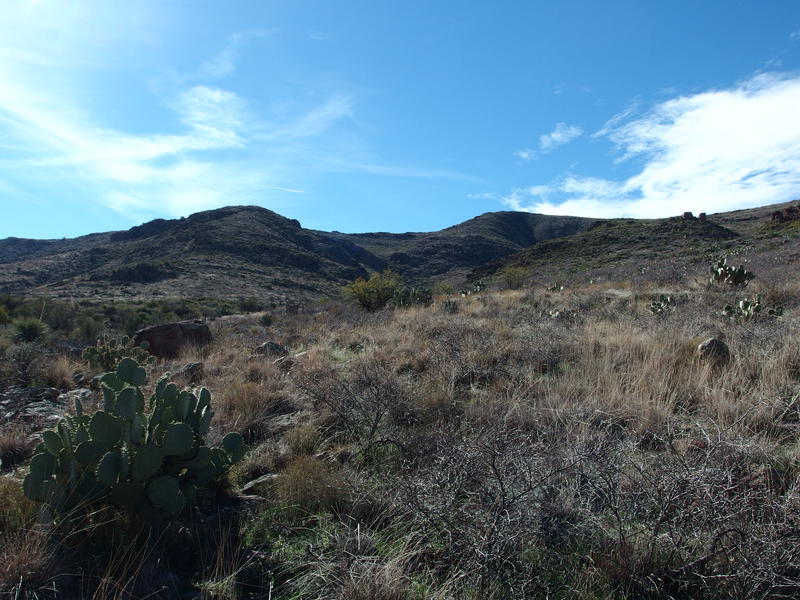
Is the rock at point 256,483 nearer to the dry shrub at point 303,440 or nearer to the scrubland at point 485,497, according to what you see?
the scrubland at point 485,497

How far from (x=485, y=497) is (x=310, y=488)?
110 cm

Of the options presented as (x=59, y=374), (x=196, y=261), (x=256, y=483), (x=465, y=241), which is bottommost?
(x=256, y=483)

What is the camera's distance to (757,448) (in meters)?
2.79

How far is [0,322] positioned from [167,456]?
54.9ft

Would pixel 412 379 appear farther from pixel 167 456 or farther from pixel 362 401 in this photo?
pixel 167 456

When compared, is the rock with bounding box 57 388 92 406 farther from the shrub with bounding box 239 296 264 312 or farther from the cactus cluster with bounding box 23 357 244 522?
the shrub with bounding box 239 296 264 312

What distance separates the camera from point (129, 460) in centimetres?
270

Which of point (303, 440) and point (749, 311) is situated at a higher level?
point (749, 311)

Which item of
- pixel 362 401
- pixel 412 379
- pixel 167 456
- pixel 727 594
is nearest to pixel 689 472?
pixel 727 594

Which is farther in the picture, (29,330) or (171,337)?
(29,330)

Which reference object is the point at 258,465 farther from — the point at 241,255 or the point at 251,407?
the point at 241,255

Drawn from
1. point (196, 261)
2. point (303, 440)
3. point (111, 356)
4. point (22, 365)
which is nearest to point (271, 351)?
point (111, 356)

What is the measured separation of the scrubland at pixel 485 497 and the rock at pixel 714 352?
0.32 ft

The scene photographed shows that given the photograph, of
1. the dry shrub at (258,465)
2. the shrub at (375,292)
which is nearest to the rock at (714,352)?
the dry shrub at (258,465)
